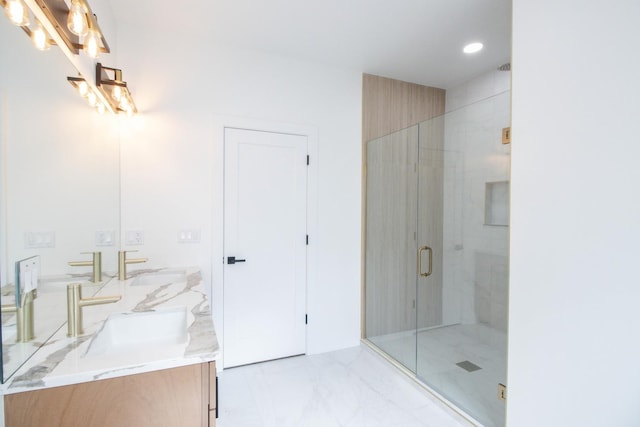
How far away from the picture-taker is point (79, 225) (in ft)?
4.76

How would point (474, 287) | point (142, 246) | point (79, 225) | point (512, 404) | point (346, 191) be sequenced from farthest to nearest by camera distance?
point (346, 191) → point (474, 287) → point (142, 246) → point (512, 404) → point (79, 225)

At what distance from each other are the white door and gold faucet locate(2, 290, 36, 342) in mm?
1528

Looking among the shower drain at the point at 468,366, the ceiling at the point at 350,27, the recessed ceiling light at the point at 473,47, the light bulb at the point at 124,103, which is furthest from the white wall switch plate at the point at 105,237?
the recessed ceiling light at the point at 473,47

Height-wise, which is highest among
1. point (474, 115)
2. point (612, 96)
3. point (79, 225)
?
point (474, 115)

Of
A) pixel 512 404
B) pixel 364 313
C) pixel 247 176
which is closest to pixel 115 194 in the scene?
pixel 247 176

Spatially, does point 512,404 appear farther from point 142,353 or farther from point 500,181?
point 142,353

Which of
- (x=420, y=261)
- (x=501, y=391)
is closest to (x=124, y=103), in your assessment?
(x=420, y=261)

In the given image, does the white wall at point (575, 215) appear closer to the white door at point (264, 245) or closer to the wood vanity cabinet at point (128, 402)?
the wood vanity cabinet at point (128, 402)

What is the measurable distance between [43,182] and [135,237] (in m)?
1.27

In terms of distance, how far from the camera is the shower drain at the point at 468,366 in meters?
2.27

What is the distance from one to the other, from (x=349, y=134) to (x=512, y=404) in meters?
2.34

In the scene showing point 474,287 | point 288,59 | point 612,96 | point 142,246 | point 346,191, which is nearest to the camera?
point 612,96

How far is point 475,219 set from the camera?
7.85 ft

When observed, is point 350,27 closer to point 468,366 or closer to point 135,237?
point 135,237
